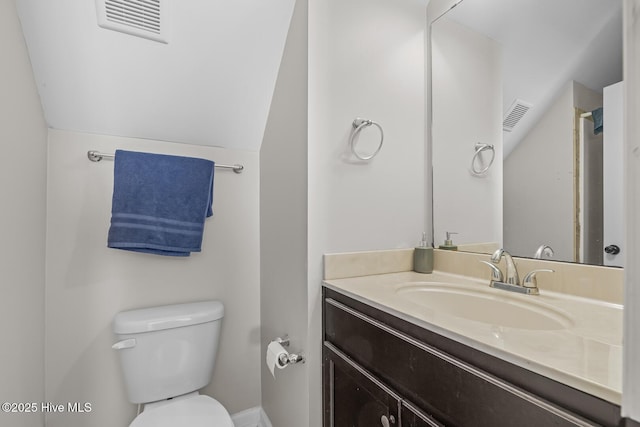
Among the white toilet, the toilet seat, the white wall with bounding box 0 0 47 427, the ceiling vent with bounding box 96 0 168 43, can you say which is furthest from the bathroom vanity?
the ceiling vent with bounding box 96 0 168 43

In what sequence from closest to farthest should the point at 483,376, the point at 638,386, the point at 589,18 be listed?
the point at 638,386 → the point at 483,376 → the point at 589,18

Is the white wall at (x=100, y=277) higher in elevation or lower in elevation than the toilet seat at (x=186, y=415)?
higher

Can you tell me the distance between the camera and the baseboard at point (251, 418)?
5.24ft

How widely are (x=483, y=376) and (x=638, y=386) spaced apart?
32 cm

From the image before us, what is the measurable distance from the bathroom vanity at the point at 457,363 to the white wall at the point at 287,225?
0.48 ft

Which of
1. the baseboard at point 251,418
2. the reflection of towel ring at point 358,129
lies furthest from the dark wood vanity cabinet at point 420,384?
the baseboard at point 251,418

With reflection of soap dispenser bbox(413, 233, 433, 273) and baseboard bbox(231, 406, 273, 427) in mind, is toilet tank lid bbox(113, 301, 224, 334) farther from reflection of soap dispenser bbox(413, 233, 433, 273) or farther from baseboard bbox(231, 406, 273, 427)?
reflection of soap dispenser bbox(413, 233, 433, 273)

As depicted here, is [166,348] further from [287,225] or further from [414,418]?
[414,418]

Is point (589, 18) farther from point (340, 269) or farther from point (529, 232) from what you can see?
point (340, 269)

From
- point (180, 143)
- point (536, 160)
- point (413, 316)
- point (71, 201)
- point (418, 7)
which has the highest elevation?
point (418, 7)

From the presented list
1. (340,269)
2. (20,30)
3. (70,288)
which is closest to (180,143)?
(20,30)

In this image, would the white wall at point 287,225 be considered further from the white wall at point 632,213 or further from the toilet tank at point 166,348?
the white wall at point 632,213

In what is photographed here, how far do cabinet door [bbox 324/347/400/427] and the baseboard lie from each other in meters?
0.71

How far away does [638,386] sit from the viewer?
30cm
